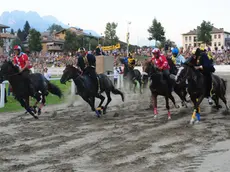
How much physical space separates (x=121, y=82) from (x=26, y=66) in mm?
13543

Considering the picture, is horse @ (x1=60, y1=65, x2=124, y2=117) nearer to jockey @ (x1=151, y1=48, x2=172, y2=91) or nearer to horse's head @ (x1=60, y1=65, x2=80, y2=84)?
horse's head @ (x1=60, y1=65, x2=80, y2=84)

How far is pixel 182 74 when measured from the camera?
11.3 meters

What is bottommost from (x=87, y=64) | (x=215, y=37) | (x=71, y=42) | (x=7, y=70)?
(x=7, y=70)

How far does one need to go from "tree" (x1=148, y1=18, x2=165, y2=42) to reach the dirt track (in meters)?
60.9

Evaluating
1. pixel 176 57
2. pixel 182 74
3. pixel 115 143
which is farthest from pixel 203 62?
pixel 115 143

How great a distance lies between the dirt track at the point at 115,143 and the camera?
21.4ft

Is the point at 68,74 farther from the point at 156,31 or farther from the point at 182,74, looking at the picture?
the point at 156,31

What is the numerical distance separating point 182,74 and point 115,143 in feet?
12.6

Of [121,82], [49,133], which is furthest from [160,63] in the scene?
[121,82]

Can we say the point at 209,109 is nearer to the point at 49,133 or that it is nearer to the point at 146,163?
the point at 49,133

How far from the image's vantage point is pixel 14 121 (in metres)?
12.4

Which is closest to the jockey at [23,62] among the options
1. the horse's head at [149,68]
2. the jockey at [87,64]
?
the jockey at [87,64]

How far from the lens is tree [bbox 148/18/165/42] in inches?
2874

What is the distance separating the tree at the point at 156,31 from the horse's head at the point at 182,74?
Result: 62671 mm
